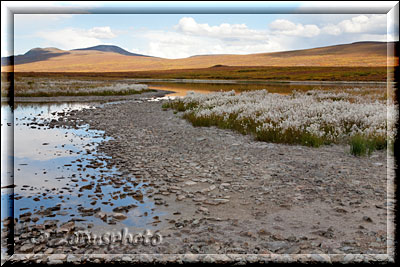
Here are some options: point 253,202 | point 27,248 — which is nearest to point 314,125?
point 253,202

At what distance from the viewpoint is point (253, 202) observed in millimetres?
7223

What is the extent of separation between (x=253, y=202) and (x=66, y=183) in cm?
475

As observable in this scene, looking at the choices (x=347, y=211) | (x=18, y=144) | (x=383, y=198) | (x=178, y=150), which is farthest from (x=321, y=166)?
(x=18, y=144)

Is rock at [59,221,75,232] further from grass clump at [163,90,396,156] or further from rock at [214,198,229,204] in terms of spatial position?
grass clump at [163,90,396,156]

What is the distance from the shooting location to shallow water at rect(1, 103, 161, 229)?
6.63m

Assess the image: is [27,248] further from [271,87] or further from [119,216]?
[271,87]

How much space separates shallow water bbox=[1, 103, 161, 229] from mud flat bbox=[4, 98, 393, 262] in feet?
1.15

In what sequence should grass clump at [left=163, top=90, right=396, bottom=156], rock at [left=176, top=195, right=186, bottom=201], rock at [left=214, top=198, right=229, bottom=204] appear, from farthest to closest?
grass clump at [left=163, top=90, right=396, bottom=156], rock at [left=176, top=195, right=186, bottom=201], rock at [left=214, top=198, right=229, bottom=204]

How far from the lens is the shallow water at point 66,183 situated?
663 centimetres

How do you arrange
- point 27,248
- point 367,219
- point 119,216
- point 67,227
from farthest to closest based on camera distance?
1. point 119,216
2. point 367,219
3. point 67,227
4. point 27,248

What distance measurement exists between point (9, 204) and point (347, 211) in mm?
6949

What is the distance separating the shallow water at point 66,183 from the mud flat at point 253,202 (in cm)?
35

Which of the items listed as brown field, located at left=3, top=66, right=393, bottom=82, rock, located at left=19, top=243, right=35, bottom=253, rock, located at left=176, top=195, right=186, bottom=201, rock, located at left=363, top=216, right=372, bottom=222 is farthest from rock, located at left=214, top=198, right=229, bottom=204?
brown field, located at left=3, top=66, right=393, bottom=82

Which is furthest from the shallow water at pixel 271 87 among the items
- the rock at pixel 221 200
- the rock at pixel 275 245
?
the rock at pixel 275 245
